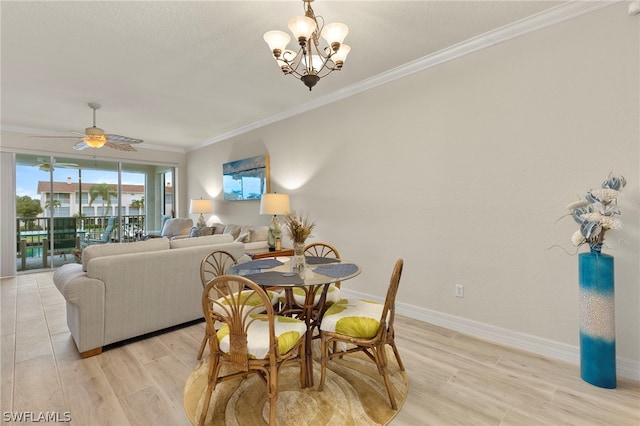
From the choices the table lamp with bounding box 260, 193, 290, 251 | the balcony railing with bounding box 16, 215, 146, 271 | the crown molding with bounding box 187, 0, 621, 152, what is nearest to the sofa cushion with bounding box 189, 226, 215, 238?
the balcony railing with bounding box 16, 215, 146, 271

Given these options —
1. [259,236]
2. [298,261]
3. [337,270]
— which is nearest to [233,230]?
[259,236]

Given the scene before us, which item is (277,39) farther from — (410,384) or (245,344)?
(410,384)

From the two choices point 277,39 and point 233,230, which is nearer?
point 277,39

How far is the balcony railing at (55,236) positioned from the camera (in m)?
5.64

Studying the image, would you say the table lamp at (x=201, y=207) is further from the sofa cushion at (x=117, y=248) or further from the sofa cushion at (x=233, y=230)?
the sofa cushion at (x=117, y=248)

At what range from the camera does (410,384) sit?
81.0 inches

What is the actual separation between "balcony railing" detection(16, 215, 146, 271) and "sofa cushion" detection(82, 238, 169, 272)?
4.63 m

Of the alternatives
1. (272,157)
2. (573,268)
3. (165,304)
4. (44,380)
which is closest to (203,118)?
(272,157)

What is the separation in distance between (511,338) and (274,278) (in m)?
2.15

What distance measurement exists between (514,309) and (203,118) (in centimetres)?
501

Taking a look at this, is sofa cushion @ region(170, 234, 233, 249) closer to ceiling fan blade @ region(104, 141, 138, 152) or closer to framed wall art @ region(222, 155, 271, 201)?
framed wall art @ region(222, 155, 271, 201)

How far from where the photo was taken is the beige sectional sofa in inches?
96.3

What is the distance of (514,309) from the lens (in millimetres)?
Answer: 2576

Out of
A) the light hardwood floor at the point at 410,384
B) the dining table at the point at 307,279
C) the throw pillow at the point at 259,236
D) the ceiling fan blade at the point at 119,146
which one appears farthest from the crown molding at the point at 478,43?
the ceiling fan blade at the point at 119,146
